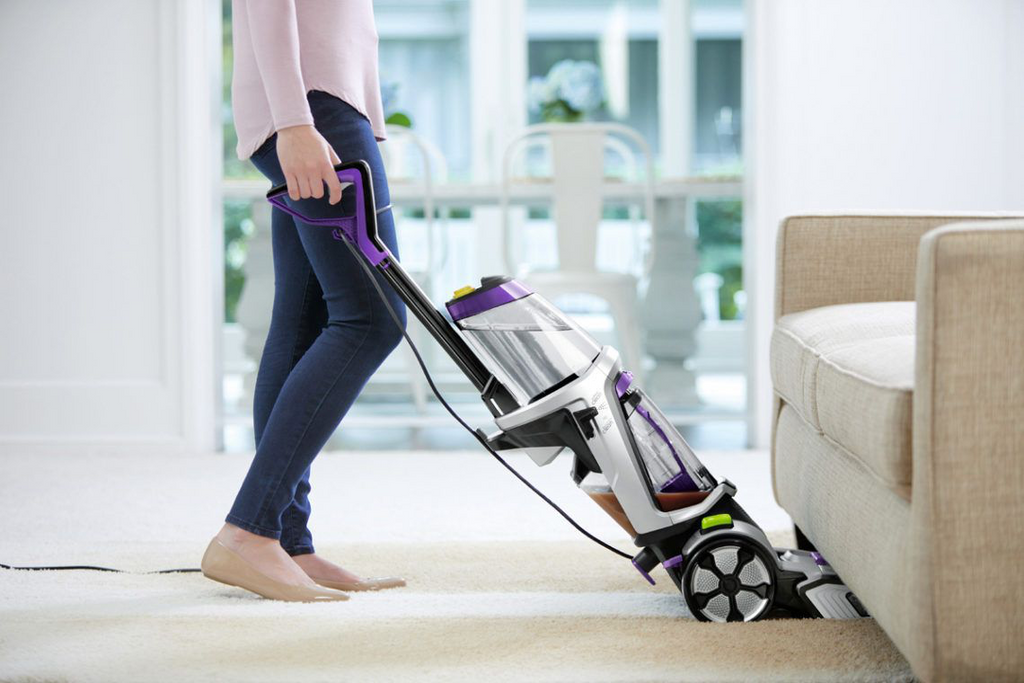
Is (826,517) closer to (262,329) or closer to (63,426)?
(63,426)

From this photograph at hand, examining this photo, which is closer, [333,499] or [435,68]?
[333,499]

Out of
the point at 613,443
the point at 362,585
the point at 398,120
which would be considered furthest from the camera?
the point at 398,120

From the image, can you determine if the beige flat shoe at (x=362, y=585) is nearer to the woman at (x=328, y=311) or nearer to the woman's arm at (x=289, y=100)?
the woman at (x=328, y=311)

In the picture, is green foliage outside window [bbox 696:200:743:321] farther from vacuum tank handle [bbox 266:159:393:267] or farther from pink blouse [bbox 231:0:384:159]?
vacuum tank handle [bbox 266:159:393:267]

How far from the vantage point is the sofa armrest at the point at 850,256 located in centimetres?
161

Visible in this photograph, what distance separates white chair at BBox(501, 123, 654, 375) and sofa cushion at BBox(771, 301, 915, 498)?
1590 mm

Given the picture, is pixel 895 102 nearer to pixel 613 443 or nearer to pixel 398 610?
pixel 613 443

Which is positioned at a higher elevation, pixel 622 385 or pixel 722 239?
pixel 722 239

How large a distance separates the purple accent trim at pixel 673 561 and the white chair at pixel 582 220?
1.89m

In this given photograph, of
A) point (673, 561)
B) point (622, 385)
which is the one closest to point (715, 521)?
point (673, 561)

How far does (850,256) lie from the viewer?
162 cm

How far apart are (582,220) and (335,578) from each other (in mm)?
2060

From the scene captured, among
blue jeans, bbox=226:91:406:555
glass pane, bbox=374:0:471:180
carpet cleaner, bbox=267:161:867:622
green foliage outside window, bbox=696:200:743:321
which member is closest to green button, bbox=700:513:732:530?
carpet cleaner, bbox=267:161:867:622

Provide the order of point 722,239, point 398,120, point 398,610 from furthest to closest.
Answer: point 722,239
point 398,120
point 398,610
